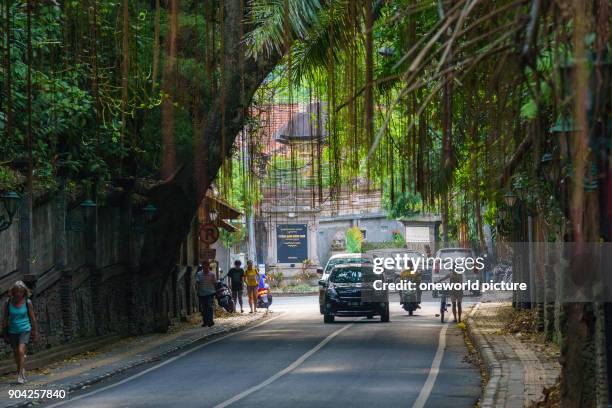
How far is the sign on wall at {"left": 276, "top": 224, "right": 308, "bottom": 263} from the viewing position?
210 feet

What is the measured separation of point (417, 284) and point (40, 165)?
20809 mm

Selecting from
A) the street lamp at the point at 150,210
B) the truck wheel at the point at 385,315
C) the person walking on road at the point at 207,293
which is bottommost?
the truck wheel at the point at 385,315

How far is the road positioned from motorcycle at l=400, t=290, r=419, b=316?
763 cm

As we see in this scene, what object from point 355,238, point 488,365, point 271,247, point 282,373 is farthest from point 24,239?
point 271,247

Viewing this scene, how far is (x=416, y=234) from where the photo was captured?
67062 mm

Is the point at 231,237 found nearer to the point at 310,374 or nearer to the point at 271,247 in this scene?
the point at 271,247

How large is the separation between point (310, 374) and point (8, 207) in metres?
5.77

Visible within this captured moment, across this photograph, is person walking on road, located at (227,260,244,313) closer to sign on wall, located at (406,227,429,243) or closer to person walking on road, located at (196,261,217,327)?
person walking on road, located at (196,261,217,327)

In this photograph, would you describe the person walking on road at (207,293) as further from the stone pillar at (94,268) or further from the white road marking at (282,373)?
the stone pillar at (94,268)

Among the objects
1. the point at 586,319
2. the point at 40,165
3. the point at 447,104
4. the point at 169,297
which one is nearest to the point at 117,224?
the point at 169,297

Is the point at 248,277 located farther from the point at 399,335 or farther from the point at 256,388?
the point at 256,388

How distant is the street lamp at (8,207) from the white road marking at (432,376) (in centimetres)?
718

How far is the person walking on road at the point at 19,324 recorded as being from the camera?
17.9 metres

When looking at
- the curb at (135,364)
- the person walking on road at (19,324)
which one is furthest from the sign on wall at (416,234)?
the person walking on road at (19,324)
